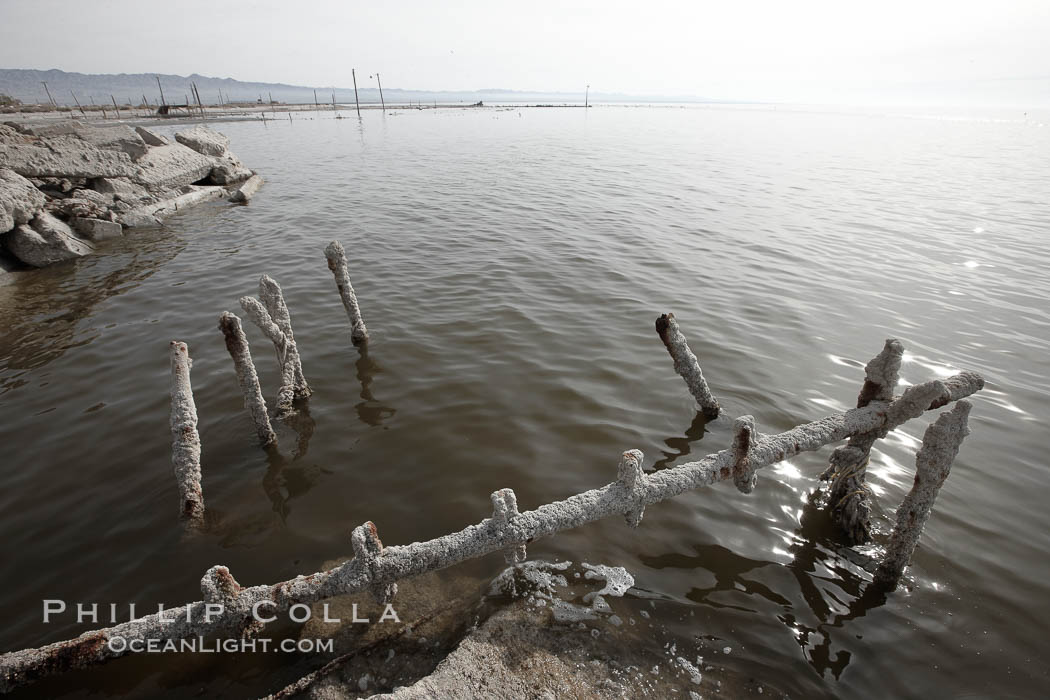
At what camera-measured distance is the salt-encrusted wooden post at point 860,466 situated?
16.2 feet

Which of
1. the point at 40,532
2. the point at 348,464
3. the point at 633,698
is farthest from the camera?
the point at 348,464

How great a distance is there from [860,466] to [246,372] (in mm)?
7461

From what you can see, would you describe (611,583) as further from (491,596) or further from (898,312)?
(898,312)

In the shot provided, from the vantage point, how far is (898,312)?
33.7ft

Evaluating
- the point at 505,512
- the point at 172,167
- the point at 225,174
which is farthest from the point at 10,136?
the point at 505,512

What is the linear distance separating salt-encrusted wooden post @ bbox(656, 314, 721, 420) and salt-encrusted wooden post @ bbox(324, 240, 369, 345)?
529 cm

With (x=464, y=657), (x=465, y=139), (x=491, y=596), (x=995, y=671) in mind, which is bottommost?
(x=995, y=671)

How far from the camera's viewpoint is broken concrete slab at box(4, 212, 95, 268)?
12.2 meters

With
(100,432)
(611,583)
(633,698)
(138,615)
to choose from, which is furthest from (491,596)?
(100,432)

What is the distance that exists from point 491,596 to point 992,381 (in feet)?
30.4

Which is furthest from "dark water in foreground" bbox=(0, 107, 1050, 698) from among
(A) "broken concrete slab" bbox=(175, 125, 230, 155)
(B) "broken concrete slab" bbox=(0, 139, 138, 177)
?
(A) "broken concrete slab" bbox=(175, 125, 230, 155)

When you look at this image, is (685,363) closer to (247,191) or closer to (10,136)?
(10,136)

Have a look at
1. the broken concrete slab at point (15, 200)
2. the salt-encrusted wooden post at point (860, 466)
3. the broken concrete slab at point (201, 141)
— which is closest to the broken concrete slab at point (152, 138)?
the broken concrete slab at point (201, 141)

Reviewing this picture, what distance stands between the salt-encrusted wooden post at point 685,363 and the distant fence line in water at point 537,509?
0.07 feet
